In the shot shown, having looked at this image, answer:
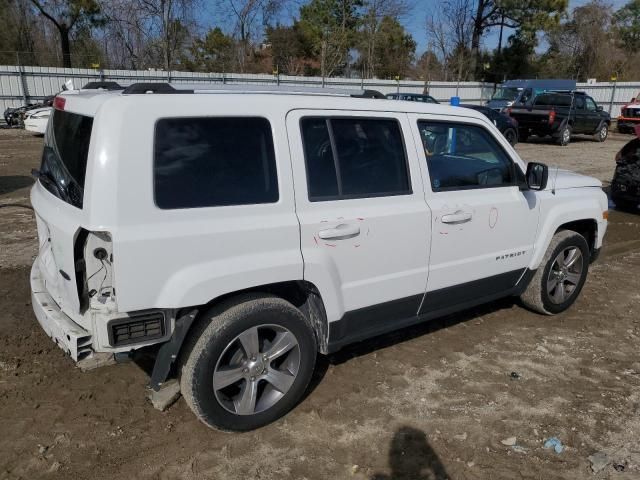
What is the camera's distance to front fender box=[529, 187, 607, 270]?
441cm

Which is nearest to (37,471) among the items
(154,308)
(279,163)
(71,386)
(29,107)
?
(71,386)

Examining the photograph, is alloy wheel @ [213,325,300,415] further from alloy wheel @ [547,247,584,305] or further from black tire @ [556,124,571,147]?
black tire @ [556,124,571,147]

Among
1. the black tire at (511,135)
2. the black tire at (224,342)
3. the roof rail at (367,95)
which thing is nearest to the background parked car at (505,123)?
the black tire at (511,135)

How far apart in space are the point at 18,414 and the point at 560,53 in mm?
53249

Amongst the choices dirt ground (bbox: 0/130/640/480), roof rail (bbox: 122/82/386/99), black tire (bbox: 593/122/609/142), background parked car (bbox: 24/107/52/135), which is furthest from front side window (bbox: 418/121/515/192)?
black tire (bbox: 593/122/609/142)

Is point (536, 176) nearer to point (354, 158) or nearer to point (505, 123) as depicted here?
point (354, 158)

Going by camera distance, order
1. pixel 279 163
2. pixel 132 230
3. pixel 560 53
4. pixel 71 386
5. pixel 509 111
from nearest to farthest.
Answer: pixel 132 230
pixel 279 163
pixel 71 386
pixel 509 111
pixel 560 53

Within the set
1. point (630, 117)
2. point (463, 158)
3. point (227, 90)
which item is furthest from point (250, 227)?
point (630, 117)

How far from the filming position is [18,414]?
10.6 ft

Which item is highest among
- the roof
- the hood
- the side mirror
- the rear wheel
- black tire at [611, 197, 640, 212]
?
the roof

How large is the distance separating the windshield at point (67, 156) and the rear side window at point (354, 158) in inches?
45.4

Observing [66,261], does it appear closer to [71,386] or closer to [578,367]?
[71,386]

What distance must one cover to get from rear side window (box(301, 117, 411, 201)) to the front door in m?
0.23

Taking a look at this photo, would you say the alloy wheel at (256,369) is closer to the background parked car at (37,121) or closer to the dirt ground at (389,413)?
the dirt ground at (389,413)
